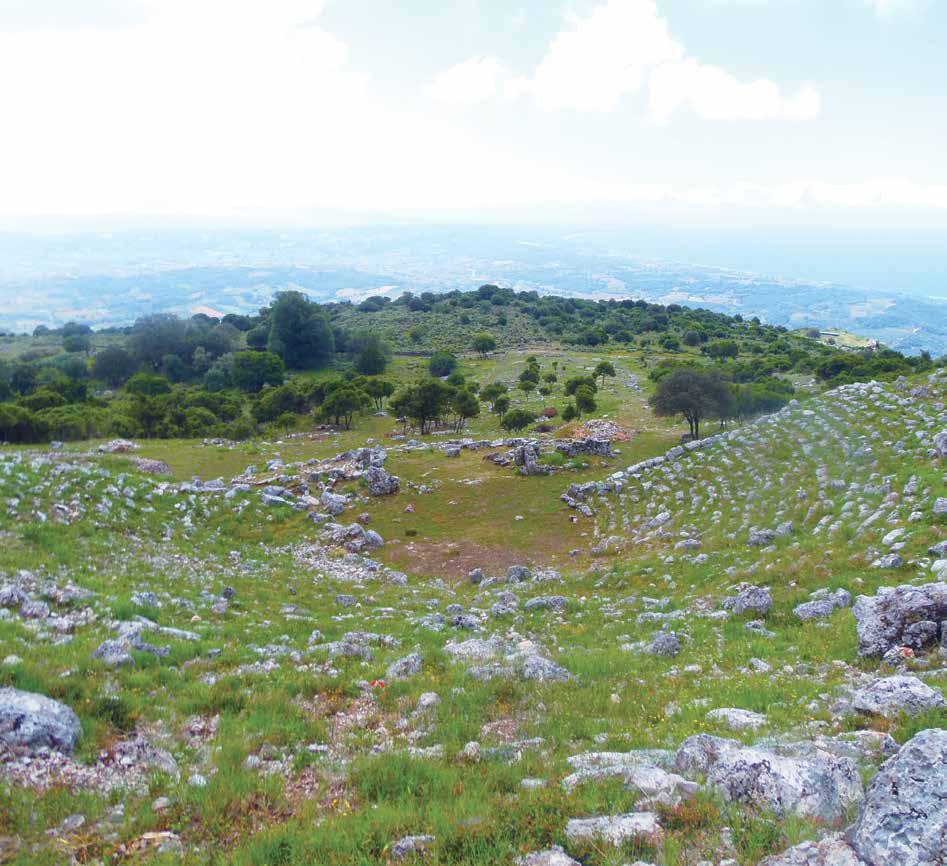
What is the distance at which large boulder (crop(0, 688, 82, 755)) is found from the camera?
267 inches

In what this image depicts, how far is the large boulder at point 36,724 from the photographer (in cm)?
679

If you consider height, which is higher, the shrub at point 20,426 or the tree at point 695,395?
the tree at point 695,395

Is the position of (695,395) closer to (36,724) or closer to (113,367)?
(36,724)

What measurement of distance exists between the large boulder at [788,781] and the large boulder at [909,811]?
1.39ft

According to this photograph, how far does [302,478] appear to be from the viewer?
3136 centimetres

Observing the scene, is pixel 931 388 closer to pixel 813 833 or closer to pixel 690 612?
pixel 690 612

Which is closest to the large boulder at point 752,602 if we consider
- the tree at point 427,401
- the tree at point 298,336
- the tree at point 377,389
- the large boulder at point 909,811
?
the large boulder at point 909,811

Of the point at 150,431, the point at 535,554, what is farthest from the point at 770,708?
the point at 150,431

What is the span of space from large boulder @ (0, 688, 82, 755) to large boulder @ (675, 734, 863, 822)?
7.59 m

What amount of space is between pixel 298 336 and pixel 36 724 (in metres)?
98.3

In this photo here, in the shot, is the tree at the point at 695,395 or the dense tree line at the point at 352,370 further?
the dense tree line at the point at 352,370

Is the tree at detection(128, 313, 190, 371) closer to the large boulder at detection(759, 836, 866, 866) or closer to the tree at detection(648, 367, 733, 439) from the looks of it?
the tree at detection(648, 367, 733, 439)

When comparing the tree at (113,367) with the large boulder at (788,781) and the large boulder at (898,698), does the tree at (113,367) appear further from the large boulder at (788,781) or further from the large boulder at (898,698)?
the large boulder at (898,698)

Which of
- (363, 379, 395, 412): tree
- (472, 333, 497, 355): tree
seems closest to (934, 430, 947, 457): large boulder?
(363, 379, 395, 412): tree
